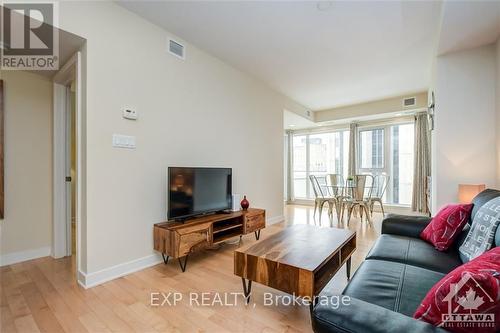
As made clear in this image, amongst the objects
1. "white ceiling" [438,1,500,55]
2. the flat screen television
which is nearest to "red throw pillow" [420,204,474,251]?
"white ceiling" [438,1,500,55]

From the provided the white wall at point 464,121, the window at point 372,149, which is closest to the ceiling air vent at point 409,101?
the window at point 372,149

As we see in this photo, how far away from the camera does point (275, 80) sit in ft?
13.8

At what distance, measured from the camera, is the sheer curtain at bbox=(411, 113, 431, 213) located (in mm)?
5191

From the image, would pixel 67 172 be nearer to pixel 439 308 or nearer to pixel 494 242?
pixel 439 308

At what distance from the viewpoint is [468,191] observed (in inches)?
→ 104

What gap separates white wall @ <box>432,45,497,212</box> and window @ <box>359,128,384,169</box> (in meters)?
3.07

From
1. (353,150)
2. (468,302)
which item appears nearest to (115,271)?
(468,302)

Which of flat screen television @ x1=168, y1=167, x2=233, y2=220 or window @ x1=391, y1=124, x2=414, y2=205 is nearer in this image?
flat screen television @ x1=168, y1=167, x2=233, y2=220

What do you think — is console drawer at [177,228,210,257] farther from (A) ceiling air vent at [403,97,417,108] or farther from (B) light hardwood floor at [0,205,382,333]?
(A) ceiling air vent at [403,97,417,108]

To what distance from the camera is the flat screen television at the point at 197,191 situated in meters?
2.51

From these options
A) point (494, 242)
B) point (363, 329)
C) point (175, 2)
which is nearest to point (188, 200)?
point (175, 2)

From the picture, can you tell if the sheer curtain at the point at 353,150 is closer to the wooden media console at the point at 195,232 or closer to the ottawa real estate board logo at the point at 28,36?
the wooden media console at the point at 195,232

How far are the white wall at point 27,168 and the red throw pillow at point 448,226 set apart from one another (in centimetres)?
388

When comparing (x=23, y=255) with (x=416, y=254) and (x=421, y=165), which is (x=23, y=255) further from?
(x=421, y=165)
